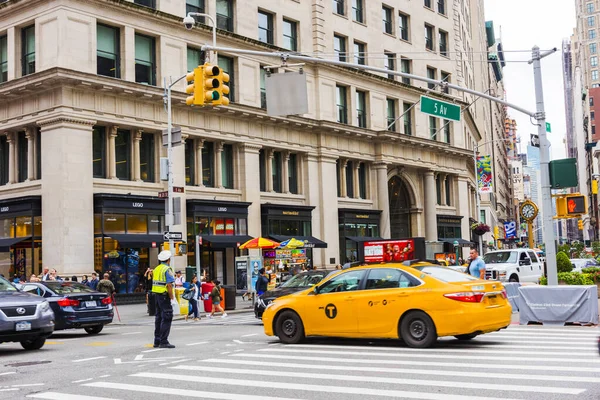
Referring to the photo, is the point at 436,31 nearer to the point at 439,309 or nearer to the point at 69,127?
the point at 69,127

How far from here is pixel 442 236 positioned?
184 feet

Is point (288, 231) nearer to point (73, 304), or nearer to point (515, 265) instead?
point (515, 265)

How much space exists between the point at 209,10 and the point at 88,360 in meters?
28.1

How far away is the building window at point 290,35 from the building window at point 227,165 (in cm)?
824

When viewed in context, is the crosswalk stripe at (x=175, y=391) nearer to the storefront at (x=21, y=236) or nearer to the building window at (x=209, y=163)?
the storefront at (x=21, y=236)

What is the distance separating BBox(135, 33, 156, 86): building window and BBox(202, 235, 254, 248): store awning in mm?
8177

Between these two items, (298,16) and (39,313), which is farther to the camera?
(298,16)

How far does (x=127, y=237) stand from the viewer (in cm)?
3266

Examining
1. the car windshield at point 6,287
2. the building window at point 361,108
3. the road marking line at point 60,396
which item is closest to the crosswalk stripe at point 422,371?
the road marking line at point 60,396

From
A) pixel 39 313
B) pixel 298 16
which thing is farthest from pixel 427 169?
pixel 39 313

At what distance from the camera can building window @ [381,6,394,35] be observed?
52312 mm

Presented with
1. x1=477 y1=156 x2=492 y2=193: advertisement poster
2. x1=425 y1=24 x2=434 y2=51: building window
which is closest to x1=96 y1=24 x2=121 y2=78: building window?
x1=425 y1=24 x2=434 y2=51: building window

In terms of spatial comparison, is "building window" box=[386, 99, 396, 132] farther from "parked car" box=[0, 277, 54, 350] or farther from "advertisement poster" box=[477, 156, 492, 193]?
"parked car" box=[0, 277, 54, 350]

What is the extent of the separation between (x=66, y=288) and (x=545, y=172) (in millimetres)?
13214
